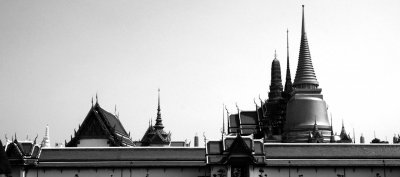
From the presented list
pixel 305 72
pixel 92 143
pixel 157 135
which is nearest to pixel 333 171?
pixel 92 143

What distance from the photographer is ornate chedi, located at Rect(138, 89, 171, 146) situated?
87.2 metres

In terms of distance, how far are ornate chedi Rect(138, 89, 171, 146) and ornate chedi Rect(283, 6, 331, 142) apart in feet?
53.7

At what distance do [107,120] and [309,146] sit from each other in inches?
786

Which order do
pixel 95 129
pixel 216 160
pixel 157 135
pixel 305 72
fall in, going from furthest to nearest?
1. pixel 157 135
2. pixel 305 72
3. pixel 95 129
4. pixel 216 160

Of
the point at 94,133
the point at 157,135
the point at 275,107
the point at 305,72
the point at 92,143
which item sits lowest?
the point at 92,143

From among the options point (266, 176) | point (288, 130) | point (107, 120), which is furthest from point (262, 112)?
point (266, 176)

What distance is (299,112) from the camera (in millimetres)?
81750

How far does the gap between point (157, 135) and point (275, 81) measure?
2031 cm

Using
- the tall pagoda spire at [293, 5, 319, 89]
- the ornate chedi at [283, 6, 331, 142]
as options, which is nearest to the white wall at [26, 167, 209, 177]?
the ornate chedi at [283, 6, 331, 142]

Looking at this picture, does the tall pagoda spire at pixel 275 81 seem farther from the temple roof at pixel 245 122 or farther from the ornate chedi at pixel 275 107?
the temple roof at pixel 245 122

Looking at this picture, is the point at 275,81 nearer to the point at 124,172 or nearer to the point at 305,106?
the point at 305,106

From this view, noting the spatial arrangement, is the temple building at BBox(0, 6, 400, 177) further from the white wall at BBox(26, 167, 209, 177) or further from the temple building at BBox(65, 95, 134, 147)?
the temple building at BBox(65, 95, 134, 147)

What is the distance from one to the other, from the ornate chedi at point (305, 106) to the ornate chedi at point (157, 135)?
53.7 feet

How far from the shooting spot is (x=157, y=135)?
8825 cm
